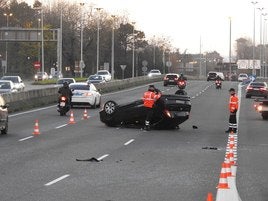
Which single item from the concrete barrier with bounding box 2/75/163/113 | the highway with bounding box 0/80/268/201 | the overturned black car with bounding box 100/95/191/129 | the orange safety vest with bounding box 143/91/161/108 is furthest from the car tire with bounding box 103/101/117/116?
the concrete barrier with bounding box 2/75/163/113

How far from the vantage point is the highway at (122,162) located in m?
12.1

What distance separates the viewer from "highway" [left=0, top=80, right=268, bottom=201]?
476 inches

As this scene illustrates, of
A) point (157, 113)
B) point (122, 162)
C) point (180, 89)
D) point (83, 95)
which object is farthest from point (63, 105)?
point (122, 162)

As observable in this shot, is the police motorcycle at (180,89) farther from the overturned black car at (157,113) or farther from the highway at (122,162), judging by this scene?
the overturned black car at (157,113)

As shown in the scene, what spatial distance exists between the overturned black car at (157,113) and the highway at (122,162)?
1.75 ft

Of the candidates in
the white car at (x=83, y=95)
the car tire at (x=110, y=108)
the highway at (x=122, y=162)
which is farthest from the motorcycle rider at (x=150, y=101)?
the white car at (x=83, y=95)

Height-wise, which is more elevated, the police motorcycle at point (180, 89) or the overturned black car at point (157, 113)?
the police motorcycle at point (180, 89)

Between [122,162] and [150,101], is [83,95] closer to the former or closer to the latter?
[150,101]

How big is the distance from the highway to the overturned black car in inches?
21.0

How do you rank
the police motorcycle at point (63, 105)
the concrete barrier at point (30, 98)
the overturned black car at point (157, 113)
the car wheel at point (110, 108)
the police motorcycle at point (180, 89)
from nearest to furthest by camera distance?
the overturned black car at point (157, 113), the car wheel at point (110, 108), the police motorcycle at point (180, 89), the police motorcycle at point (63, 105), the concrete barrier at point (30, 98)

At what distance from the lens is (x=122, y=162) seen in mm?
16766

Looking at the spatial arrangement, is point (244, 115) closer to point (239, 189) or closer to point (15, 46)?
point (239, 189)

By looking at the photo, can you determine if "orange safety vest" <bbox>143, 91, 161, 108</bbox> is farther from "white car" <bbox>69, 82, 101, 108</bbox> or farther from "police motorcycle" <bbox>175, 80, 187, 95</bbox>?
"white car" <bbox>69, 82, 101, 108</bbox>

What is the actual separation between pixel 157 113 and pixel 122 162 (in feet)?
32.3
